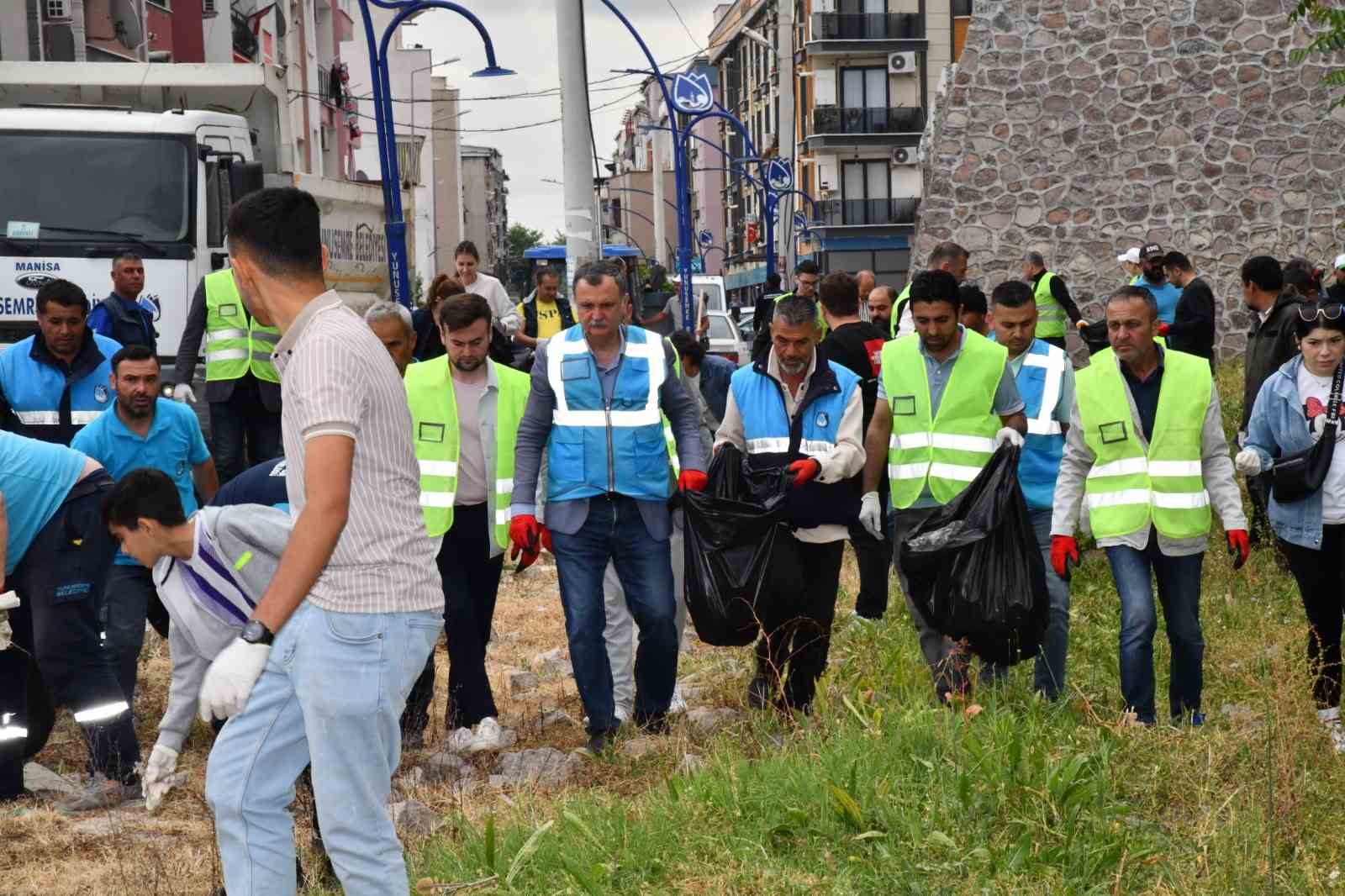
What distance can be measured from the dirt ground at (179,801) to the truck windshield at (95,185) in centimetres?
487

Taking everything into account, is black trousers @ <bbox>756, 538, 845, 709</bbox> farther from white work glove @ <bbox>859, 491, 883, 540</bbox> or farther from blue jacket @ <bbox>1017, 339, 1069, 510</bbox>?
blue jacket @ <bbox>1017, 339, 1069, 510</bbox>

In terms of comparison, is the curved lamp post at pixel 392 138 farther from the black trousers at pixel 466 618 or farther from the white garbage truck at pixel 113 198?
the black trousers at pixel 466 618

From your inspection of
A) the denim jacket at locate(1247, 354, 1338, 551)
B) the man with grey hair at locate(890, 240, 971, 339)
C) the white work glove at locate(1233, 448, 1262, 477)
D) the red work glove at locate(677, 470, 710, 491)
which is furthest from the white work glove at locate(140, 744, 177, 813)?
the man with grey hair at locate(890, 240, 971, 339)

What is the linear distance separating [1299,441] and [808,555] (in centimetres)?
193

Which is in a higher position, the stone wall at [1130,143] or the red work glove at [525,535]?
the stone wall at [1130,143]

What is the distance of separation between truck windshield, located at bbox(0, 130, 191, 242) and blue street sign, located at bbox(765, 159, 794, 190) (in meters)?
22.6

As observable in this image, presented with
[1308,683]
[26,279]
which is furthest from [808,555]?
[26,279]

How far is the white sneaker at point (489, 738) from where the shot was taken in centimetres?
707

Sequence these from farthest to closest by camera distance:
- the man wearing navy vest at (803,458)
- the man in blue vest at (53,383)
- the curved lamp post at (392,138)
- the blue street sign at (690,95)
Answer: the blue street sign at (690,95), the curved lamp post at (392,138), the man in blue vest at (53,383), the man wearing navy vest at (803,458)

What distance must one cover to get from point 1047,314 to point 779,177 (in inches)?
1035

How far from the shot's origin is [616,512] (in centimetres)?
675

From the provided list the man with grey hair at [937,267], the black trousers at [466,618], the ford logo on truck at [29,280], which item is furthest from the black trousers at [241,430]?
the man with grey hair at [937,267]

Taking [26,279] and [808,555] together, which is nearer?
[808,555]

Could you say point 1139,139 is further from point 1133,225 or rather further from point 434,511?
point 434,511
